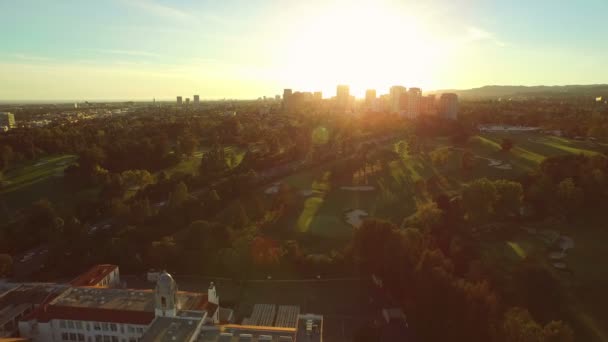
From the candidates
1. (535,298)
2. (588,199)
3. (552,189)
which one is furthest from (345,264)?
(588,199)

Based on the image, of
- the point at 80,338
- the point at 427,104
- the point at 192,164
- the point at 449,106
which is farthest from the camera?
the point at 427,104

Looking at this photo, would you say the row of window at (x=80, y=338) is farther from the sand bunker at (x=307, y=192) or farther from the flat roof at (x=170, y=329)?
the sand bunker at (x=307, y=192)

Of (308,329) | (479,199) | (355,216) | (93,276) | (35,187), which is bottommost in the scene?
(308,329)

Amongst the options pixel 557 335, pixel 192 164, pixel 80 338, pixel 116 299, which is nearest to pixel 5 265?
pixel 80 338

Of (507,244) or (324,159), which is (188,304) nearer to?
(507,244)

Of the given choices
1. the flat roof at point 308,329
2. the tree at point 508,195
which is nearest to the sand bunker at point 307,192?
the tree at point 508,195

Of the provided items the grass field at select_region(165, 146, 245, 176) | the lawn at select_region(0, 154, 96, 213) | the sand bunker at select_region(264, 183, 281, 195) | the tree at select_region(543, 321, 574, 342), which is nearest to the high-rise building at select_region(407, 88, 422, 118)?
the grass field at select_region(165, 146, 245, 176)

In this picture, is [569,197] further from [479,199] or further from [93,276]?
[93,276]
